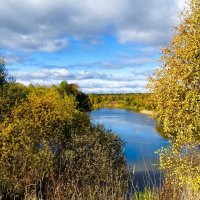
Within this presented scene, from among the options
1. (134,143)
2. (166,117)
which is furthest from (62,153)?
(134,143)

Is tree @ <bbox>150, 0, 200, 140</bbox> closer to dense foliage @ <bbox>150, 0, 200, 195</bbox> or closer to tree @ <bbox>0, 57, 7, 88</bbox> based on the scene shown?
dense foliage @ <bbox>150, 0, 200, 195</bbox>

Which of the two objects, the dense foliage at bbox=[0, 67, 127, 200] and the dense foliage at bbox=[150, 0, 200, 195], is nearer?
the dense foliage at bbox=[150, 0, 200, 195]

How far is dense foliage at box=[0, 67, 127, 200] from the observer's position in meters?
29.8

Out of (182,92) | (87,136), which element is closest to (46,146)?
(87,136)

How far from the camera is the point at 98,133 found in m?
34.8

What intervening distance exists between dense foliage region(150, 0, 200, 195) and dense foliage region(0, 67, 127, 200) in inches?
364

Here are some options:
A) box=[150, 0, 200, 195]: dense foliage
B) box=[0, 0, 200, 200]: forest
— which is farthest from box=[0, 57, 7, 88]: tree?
box=[150, 0, 200, 195]: dense foliage

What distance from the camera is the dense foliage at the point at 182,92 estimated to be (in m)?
18.8

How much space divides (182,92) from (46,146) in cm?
1671

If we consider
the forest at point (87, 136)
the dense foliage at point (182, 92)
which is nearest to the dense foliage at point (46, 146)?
the forest at point (87, 136)

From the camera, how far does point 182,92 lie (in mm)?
19609

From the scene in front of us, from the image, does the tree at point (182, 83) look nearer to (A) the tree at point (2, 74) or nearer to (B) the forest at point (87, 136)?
(B) the forest at point (87, 136)

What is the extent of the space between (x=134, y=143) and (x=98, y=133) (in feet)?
98.9

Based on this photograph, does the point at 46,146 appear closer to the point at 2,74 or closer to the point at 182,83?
the point at 2,74
